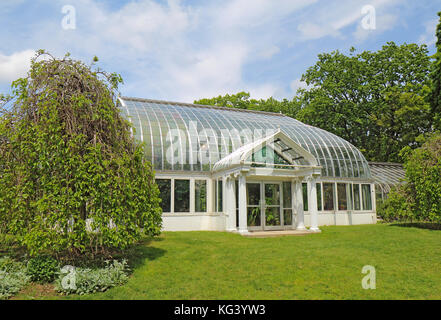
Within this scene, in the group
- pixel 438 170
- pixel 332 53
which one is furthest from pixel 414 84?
pixel 438 170

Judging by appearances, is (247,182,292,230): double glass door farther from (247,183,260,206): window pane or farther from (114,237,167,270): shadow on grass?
(114,237,167,270): shadow on grass

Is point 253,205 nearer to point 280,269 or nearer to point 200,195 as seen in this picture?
point 200,195

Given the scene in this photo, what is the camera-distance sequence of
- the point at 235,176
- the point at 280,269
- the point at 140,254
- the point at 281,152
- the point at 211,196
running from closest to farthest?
the point at 280,269, the point at 140,254, the point at 235,176, the point at 281,152, the point at 211,196

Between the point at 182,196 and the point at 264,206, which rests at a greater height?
the point at 182,196

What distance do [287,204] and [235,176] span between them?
12.6ft

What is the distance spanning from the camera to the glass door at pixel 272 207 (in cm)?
1602

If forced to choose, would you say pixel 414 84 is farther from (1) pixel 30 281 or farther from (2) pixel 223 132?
(1) pixel 30 281

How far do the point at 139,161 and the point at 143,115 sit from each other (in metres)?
9.25

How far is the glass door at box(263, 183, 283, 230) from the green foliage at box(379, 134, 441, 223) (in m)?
6.39

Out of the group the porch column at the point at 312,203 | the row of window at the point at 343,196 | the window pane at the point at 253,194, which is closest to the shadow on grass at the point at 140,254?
the window pane at the point at 253,194

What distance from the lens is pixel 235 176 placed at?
14.5 m

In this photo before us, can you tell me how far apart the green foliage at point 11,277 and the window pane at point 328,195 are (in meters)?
16.2

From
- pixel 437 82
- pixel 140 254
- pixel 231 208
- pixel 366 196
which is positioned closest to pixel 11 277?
pixel 140 254
